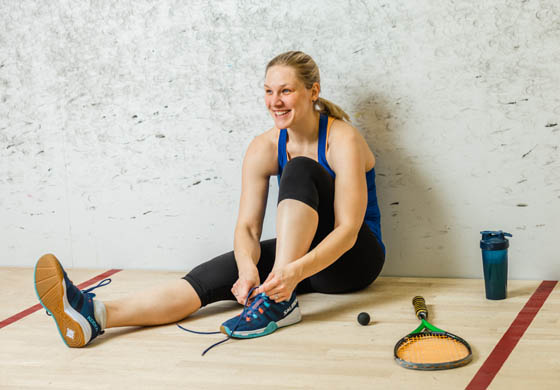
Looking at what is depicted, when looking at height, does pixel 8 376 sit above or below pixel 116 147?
below

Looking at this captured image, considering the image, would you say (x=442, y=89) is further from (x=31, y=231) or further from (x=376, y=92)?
(x=31, y=231)

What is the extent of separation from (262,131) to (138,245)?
28.7 inches

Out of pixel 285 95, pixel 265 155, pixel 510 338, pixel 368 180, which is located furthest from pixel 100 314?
pixel 510 338

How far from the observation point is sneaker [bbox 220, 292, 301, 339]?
1817 millimetres

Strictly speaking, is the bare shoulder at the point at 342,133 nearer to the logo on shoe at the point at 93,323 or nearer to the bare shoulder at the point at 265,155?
the bare shoulder at the point at 265,155

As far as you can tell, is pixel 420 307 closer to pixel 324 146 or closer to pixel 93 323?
pixel 324 146

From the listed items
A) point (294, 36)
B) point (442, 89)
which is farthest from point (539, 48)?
point (294, 36)

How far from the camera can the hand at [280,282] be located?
1.81 m

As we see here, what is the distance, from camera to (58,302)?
174 centimetres

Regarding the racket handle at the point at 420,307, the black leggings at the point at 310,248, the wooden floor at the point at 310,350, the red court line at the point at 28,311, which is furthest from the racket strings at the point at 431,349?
the red court line at the point at 28,311

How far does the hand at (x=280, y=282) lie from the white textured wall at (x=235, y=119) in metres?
0.71

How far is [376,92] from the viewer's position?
2.34m

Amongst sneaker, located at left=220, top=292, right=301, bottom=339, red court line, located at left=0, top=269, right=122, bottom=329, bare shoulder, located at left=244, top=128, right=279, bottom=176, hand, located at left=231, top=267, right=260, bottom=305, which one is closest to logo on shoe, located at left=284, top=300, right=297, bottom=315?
sneaker, located at left=220, top=292, right=301, bottom=339

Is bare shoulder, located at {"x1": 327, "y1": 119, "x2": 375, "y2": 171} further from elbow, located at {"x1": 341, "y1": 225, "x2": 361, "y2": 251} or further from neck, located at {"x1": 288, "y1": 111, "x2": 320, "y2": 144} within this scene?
elbow, located at {"x1": 341, "y1": 225, "x2": 361, "y2": 251}
